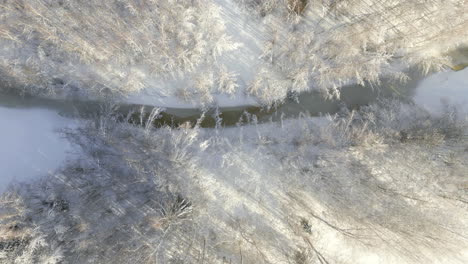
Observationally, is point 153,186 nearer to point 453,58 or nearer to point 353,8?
point 353,8

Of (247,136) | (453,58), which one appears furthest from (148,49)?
(453,58)

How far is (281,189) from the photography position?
35.6 ft

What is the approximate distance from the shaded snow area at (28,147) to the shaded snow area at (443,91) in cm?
1288

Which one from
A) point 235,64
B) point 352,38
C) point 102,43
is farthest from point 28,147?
point 352,38

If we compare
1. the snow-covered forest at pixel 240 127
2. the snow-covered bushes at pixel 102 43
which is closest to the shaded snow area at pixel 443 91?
the snow-covered forest at pixel 240 127

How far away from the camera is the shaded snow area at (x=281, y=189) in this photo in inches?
403

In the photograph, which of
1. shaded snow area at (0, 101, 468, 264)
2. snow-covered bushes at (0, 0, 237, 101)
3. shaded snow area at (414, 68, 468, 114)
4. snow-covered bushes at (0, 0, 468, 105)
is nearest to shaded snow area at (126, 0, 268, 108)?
snow-covered bushes at (0, 0, 468, 105)

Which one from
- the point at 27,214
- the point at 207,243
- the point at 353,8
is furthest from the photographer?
the point at 353,8

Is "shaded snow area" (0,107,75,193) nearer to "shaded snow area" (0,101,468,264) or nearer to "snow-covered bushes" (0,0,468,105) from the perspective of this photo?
"shaded snow area" (0,101,468,264)

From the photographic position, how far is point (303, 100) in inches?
446

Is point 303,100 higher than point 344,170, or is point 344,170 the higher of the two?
point 303,100

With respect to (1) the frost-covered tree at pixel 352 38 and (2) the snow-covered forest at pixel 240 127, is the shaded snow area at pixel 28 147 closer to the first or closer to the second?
(2) the snow-covered forest at pixel 240 127

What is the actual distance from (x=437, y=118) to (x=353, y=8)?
16.5ft

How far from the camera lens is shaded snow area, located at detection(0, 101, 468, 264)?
1024 centimetres
